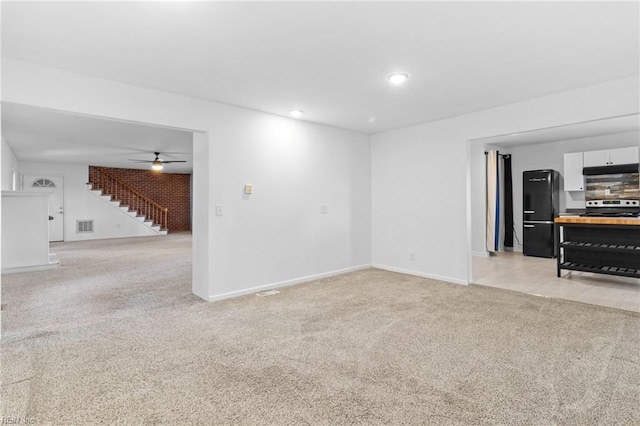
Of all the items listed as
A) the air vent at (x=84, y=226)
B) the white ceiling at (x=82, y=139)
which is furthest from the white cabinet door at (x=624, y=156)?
the air vent at (x=84, y=226)

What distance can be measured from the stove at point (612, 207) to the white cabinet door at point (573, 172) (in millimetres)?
389

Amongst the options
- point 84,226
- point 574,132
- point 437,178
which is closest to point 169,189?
point 84,226

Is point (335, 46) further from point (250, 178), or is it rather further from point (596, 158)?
point (596, 158)

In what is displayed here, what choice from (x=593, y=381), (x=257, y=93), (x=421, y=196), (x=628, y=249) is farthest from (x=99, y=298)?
(x=628, y=249)

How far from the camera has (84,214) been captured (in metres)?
10.9

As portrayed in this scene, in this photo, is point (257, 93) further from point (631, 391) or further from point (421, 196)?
point (631, 391)

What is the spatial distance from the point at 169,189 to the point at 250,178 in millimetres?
10195

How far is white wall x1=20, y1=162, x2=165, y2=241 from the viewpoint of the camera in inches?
409

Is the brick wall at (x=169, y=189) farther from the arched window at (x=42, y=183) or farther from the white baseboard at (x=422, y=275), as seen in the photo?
the white baseboard at (x=422, y=275)

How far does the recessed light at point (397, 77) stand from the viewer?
125 inches

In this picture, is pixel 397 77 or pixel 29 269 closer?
pixel 397 77

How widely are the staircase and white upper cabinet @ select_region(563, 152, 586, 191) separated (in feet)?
38.7

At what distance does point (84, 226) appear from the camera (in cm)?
1093

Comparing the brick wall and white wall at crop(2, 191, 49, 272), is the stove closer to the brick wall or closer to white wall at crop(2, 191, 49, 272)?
white wall at crop(2, 191, 49, 272)
